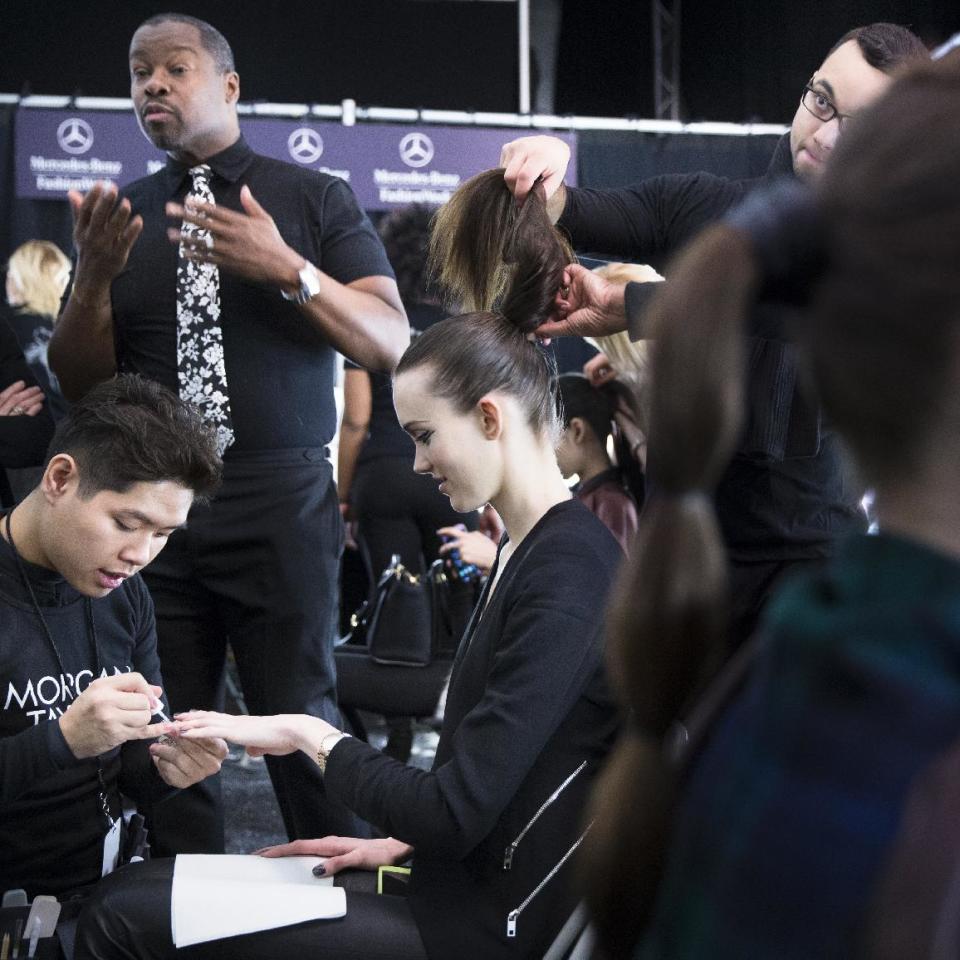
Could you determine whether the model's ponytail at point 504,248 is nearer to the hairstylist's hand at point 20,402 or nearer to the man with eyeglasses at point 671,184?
the man with eyeglasses at point 671,184

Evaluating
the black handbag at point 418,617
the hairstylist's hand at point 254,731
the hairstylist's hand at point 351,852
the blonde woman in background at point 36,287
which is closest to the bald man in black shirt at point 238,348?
the hairstylist's hand at point 351,852

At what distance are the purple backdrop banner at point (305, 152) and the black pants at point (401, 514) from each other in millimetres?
3550

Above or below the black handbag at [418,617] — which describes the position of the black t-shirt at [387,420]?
above

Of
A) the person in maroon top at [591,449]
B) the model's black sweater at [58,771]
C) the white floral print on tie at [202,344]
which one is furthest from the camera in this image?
the person in maroon top at [591,449]

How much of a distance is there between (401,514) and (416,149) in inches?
158

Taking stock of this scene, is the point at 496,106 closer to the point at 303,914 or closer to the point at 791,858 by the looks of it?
the point at 303,914

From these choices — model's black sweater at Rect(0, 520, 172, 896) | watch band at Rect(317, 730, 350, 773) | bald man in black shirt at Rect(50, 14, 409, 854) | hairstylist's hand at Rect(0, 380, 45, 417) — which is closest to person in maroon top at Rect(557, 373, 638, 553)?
bald man in black shirt at Rect(50, 14, 409, 854)

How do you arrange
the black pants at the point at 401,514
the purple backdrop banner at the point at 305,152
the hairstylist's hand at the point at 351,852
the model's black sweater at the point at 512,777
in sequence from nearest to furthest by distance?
the model's black sweater at the point at 512,777, the hairstylist's hand at the point at 351,852, the black pants at the point at 401,514, the purple backdrop banner at the point at 305,152

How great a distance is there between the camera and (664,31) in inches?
326

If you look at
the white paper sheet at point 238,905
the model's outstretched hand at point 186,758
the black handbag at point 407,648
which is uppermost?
the model's outstretched hand at point 186,758

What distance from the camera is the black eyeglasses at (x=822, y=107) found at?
5.75ft

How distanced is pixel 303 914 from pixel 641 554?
1.11 metres

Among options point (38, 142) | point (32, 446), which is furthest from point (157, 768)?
point (38, 142)

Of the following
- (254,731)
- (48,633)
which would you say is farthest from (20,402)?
(254,731)
